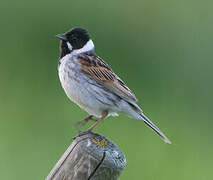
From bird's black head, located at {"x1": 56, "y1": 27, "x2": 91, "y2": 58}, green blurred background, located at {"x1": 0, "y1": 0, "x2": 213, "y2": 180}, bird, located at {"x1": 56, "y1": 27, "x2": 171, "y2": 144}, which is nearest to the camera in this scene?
bird, located at {"x1": 56, "y1": 27, "x2": 171, "y2": 144}

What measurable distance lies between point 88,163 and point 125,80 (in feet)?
12.8

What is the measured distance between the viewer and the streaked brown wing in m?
5.93

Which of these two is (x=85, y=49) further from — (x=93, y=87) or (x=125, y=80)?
(x=125, y=80)

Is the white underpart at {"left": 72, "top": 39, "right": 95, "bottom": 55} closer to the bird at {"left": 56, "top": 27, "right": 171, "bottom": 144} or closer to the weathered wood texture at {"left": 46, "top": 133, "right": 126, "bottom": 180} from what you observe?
the bird at {"left": 56, "top": 27, "right": 171, "bottom": 144}

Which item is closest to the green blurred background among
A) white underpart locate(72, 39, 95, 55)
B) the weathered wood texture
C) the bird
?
the bird

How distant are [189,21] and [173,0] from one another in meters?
0.68

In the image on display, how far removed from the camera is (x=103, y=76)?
6000 millimetres

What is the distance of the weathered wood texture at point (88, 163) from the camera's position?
161 inches

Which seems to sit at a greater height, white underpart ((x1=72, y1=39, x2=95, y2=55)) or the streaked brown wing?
white underpart ((x1=72, y1=39, x2=95, y2=55))

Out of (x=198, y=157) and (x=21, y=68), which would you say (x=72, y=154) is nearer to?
(x=198, y=157)

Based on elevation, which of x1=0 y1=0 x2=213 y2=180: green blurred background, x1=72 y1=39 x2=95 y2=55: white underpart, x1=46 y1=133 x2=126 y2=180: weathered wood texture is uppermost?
x1=72 y1=39 x2=95 y2=55: white underpart

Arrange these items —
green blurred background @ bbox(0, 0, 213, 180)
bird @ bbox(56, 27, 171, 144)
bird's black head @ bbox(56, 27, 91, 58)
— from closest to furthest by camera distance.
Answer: bird @ bbox(56, 27, 171, 144), bird's black head @ bbox(56, 27, 91, 58), green blurred background @ bbox(0, 0, 213, 180)

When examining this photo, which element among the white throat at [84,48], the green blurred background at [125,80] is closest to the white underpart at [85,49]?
the white throat at [84,48]

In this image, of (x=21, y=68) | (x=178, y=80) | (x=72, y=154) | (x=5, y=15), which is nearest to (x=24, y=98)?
(x=21, y=68)
